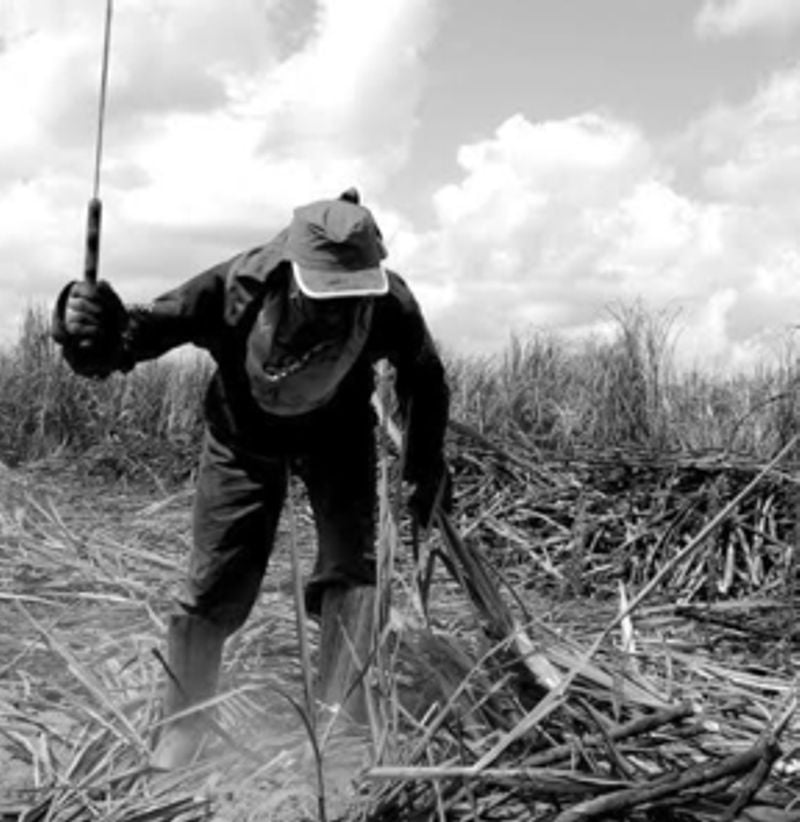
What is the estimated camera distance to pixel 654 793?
239 centimetres

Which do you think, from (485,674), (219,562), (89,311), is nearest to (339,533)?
(219,562)

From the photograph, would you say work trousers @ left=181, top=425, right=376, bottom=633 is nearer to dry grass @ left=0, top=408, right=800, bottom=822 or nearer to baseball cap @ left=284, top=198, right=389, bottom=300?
dry grass @ left=0, top=408, right=800, bottom=822

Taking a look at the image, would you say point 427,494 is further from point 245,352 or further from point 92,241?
point 92,241

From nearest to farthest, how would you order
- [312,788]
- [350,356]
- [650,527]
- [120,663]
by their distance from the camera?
[312,788], [350,356], [120,663], [650,527]

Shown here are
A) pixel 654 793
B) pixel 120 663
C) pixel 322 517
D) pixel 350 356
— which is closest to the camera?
pixel 654 793

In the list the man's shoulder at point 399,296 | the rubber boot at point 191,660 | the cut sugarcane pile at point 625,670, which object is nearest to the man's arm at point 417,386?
the man's shoulder at point 399,296

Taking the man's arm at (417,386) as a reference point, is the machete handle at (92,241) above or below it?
above

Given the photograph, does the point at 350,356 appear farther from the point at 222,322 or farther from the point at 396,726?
the point at 396,726

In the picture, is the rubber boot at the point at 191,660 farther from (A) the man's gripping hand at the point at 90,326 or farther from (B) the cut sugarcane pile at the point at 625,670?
(A) the man's gripping hand at the point at 90,326

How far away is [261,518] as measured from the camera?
133 inches

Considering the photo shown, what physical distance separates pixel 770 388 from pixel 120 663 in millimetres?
4986

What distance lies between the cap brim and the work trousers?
0.48 metres

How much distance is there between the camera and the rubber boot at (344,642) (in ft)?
10.3

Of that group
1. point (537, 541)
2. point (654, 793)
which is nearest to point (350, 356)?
point (654, 793)
